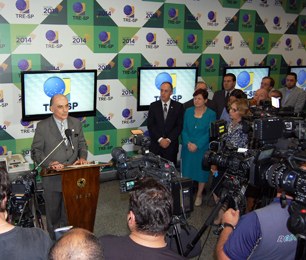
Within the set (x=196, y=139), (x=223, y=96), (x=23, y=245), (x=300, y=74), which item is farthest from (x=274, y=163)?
(x=300, y=74)

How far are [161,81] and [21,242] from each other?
4.12m

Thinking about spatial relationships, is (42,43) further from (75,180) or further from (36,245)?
(36,245)

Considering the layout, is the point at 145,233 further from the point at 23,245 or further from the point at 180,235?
the point at 180,235

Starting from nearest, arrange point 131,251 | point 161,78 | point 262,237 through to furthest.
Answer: point 131,251
point 262,237
point 161,78

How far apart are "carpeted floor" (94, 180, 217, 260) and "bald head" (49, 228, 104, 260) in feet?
8.37

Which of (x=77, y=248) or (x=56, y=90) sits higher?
(x=56, y=90)

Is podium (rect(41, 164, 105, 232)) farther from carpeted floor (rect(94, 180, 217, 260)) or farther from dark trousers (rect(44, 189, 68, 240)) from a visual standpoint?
carpeted floor (rect(94, 180, 217, 260))

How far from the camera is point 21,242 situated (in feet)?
5.86

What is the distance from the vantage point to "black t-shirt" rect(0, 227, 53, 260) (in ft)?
5.73

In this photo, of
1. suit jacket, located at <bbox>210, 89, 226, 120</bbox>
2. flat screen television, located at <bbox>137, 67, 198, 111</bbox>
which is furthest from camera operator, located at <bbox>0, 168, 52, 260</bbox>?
suit jacket, located at <bbox>210, 89, 226, 120</bbox>

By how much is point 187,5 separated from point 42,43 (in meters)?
2.36

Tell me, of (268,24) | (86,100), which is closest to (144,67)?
(86,100)

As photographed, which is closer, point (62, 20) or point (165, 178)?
point (165, 178)

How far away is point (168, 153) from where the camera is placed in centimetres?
530
